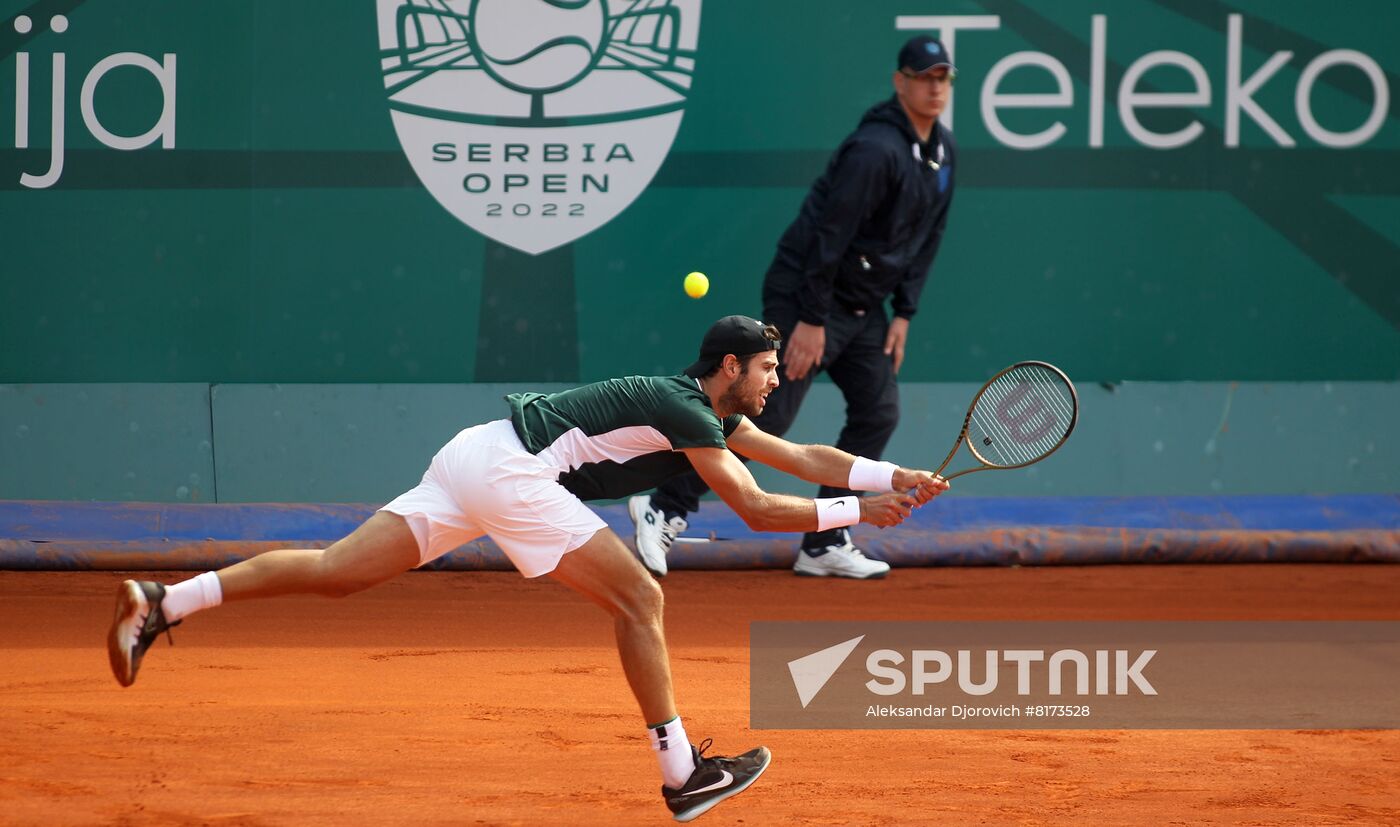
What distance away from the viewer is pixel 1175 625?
21.4 ft

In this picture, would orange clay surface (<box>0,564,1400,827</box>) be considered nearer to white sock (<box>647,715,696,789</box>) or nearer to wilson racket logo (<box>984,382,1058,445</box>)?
white sock (<box>647,715,696,789</box>)

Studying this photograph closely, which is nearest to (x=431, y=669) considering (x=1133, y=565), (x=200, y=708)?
(x=200, y=708)

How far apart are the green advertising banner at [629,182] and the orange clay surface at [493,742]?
1994 millimetres

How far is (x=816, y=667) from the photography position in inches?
223

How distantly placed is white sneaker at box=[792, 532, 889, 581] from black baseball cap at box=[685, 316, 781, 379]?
3162 millimetres

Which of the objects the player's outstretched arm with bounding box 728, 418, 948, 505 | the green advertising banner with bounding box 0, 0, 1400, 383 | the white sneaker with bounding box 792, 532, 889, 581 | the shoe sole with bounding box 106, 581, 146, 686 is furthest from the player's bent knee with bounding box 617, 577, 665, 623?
the green advertising banner with bounding box 0, 0, 1400, 383

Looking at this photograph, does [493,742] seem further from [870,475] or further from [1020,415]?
[1020,415]

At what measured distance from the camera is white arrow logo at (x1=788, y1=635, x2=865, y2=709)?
17.6 feet

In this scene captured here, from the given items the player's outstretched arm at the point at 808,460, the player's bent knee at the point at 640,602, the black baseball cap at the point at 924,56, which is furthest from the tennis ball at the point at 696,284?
the player's bent knee at the point at 640,602

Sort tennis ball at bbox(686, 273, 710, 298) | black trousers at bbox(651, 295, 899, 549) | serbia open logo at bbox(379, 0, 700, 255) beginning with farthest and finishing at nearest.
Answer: serbia open logo at bbox(379, 0, 700, 255)
tennis ball at bbox(686, 273, 710, 298)
black trousers at bbox(651, 295, 899, 549)

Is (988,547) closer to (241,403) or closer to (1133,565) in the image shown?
(1133,565)

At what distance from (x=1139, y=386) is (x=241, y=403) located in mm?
4655

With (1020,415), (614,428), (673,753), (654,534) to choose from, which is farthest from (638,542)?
(673,753)

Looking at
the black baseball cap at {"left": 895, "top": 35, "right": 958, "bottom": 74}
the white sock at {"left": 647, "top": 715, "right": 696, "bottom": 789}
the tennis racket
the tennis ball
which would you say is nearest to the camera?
the white sock at {"left": 647, "top": 715, "right": 696, "bottom": 789}
